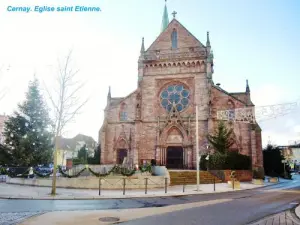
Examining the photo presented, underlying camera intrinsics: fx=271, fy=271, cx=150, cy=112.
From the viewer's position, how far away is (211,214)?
10.5 metres

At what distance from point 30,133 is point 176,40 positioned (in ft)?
75.6

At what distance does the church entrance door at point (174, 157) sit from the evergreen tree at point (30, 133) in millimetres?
14896

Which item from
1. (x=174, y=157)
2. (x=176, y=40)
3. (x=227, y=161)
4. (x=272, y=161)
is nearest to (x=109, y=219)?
(x=227, y=161)

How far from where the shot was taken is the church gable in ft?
125

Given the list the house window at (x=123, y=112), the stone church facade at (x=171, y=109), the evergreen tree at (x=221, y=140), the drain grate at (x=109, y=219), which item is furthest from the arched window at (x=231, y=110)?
the drain grate at (x=109, y=219)

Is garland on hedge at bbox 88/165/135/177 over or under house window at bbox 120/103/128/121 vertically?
under

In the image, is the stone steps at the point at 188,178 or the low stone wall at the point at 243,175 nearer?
the stone steps at the point at 188,178

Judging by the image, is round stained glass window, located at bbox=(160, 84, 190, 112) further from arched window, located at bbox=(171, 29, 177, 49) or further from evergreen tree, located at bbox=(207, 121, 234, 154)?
evergreen tree, located at bbox=(207, 121, 234, 154)

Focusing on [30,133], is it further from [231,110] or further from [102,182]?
[231,110]

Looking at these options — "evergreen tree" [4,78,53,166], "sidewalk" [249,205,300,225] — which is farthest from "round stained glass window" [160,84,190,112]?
"sidewalk" [249,205,300,225]

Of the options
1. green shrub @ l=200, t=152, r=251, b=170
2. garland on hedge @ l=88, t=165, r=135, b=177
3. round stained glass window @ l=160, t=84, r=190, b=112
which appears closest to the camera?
garland on hedge @ l=88, t=165, r=135, b=177

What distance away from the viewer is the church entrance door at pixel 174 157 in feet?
117

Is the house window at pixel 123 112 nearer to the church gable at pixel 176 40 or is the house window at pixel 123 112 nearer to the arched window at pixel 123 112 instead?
the arched window at pixel 123 112

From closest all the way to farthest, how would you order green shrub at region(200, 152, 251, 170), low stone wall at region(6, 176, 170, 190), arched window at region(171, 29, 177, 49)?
low stone wall at region(6, 176, 170, 190) → green shrub at region(200, 152, 251, 170) → arched window at region(171, 29, 177, 49)
